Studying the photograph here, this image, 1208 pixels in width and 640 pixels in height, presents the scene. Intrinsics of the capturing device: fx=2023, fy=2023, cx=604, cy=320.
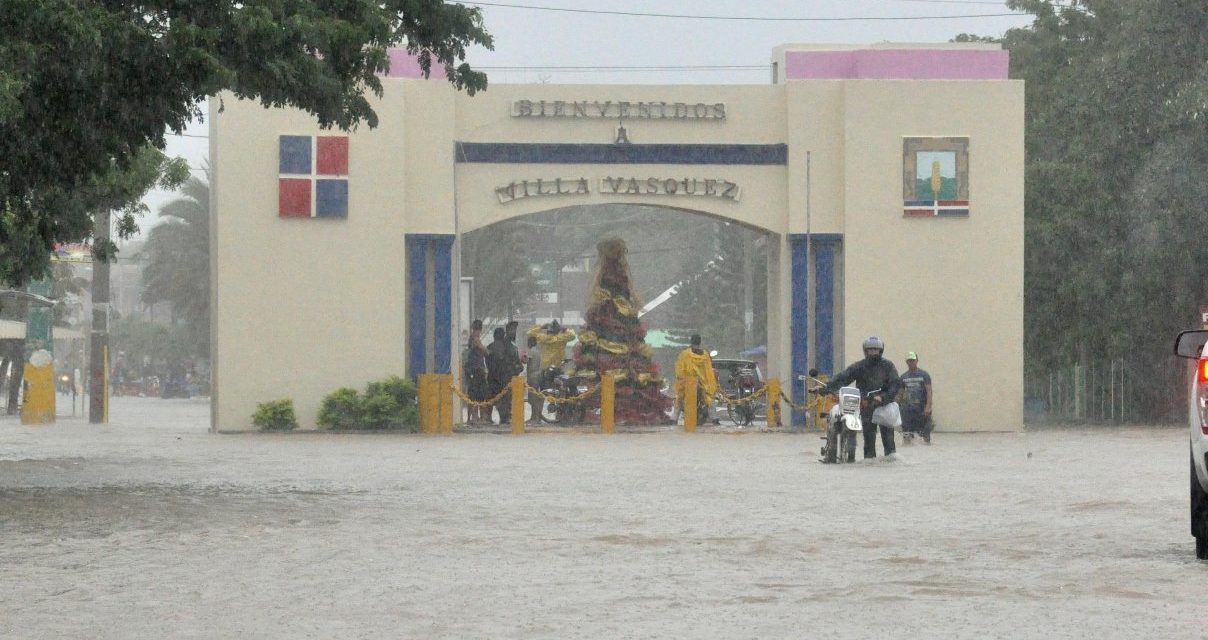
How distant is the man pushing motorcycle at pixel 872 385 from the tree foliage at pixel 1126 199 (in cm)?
1365

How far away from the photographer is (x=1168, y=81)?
126 feet

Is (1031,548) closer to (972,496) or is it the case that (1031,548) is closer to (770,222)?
(972,496)

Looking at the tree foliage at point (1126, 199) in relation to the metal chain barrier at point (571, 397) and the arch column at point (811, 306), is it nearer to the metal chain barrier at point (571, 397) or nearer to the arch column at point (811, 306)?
the arch column at point (811, 306)

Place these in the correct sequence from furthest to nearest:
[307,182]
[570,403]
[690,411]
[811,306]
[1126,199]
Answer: [1126,199], [570,403], [811,306], [690,411], [307,182]

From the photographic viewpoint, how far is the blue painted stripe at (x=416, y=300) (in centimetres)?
3447

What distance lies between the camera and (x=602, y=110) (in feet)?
113

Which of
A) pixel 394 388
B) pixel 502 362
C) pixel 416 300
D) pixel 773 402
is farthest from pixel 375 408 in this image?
pixel 773 402

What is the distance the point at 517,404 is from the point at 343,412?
289 centimetres

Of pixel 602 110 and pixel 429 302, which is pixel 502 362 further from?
pixel 602 110

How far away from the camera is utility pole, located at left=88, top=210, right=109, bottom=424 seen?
3938cm

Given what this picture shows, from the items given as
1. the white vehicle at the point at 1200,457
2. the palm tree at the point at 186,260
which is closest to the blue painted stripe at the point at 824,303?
the white vehicle at the point at 1200,457

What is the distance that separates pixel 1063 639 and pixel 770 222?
85.3 ft

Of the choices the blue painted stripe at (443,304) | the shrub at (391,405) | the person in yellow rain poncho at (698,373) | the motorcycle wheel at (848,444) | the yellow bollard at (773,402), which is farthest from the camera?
the person in yellow rain poncho at (698,373)

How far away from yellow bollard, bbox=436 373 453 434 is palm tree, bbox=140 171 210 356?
152 ft
